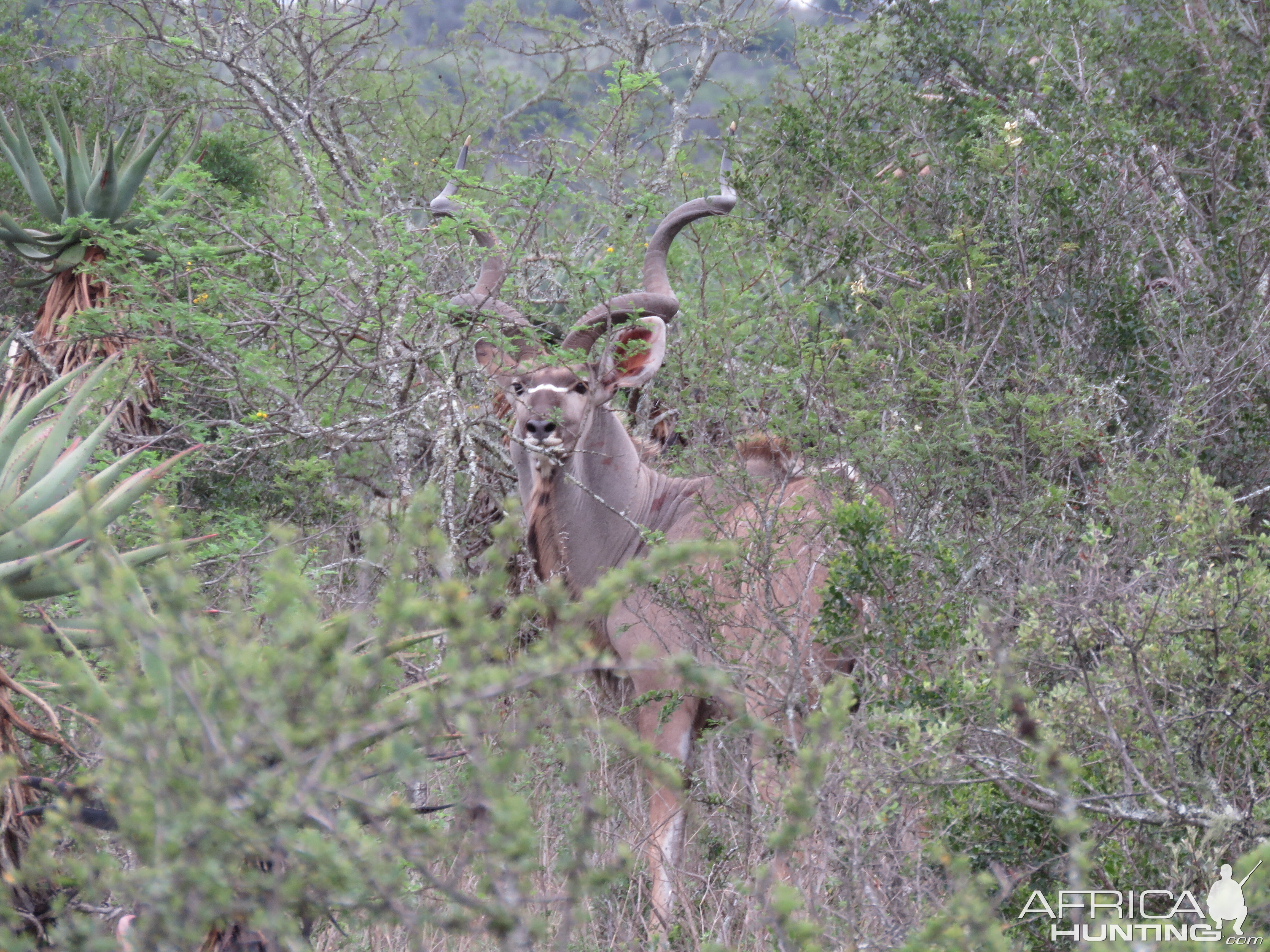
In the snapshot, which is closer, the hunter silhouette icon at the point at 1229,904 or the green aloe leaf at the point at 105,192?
the hunter silhouette icon at the point at 1229,904

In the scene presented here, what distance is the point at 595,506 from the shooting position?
221 inches

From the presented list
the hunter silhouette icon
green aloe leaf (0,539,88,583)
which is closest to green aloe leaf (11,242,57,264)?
green aloe leaf (0,539,88,583)

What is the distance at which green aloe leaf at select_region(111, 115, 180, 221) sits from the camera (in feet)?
22.5

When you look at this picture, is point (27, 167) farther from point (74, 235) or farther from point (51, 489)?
point (51, 489)

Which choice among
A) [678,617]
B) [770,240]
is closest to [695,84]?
[770,240]

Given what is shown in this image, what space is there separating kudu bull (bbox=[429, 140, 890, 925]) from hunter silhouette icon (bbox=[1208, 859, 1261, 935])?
1.41 metres

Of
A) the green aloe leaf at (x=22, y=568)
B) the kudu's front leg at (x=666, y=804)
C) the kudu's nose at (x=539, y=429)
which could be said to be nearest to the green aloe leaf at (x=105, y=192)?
the kudu's nose at (x=539, y=429)

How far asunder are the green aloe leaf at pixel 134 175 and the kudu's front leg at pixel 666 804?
4.64 metres

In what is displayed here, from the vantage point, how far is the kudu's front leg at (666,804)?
4.04 meters

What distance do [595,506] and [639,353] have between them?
79cm

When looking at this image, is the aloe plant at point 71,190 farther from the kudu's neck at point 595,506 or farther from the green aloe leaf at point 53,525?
the green aloe leaf at point 53,525

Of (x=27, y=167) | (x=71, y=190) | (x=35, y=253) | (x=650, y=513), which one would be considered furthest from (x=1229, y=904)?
(x=27, y=167)

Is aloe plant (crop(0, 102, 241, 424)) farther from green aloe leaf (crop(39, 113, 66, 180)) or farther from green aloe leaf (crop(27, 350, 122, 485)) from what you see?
green aloe leaf (crop(27, 350, 122, 485))

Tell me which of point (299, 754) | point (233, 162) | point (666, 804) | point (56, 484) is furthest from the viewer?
point (233, 162)
